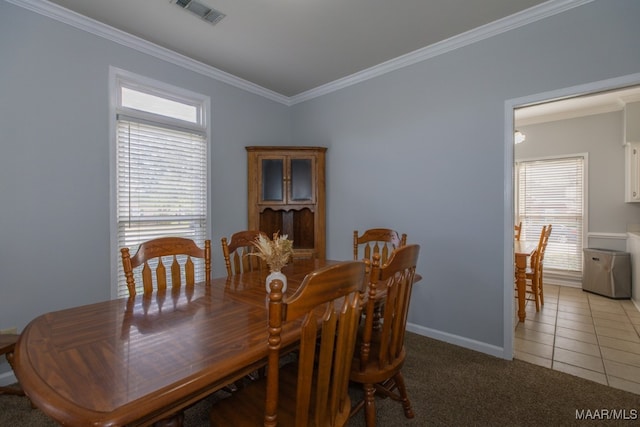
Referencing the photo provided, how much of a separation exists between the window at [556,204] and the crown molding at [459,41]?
332cm

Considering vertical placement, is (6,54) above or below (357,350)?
above

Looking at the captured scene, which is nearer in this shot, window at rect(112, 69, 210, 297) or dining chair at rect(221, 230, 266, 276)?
dining chair at rect(221, 230, 266, 276)

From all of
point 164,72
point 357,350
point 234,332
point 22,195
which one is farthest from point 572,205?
point 22,195

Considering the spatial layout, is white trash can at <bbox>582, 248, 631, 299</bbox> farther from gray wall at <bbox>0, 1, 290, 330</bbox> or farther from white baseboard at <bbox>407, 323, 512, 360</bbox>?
gray wall at <bbox>0, 1, 290, 330</bbox>

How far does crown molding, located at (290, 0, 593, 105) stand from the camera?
7.15ft

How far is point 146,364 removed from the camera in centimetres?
89

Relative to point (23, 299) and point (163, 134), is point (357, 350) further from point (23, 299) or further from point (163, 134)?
point (163, 134)

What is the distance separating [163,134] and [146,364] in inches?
99.3

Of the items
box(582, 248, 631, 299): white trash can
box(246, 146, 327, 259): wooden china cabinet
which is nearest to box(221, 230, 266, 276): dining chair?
box(246, 146, 327, 259): wooden china cabinet

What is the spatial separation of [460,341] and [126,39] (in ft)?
12.9

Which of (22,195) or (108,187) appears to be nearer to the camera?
(22,195)

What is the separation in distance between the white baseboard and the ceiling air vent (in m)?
3.23

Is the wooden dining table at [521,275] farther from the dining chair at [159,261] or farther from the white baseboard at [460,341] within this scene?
the dining chair at [159,261]

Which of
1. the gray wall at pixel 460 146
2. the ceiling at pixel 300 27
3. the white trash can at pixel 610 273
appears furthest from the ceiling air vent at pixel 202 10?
the white trash can at pixel 610 273
